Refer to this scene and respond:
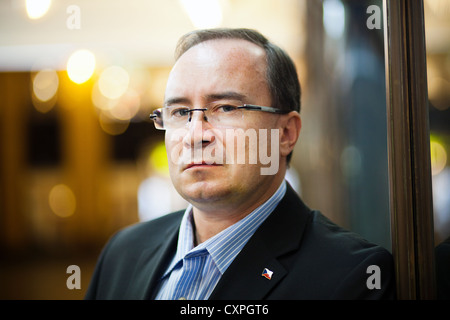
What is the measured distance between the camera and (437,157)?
121 cm

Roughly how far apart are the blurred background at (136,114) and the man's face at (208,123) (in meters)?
0.13

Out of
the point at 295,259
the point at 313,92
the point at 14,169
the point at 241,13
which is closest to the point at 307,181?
the point at 313,92

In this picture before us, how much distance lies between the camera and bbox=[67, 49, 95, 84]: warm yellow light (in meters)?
1.51

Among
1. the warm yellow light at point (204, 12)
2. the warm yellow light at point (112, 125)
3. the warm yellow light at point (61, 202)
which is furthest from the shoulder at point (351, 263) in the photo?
the warm yellow light at point (61, 202)

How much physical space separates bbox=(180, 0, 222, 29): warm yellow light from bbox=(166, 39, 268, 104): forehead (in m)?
0.11

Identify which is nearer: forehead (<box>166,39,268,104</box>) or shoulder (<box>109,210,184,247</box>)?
forehead (<box>166,39,268,104</box>)

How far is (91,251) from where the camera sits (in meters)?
1.67

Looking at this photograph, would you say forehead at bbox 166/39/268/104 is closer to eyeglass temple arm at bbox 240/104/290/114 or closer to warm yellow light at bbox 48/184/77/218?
eyeglass temple arm at bbox 240/104/290/114

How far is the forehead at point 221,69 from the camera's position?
3.67 feet

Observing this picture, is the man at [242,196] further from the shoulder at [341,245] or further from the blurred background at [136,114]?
the blurred background at [136,114]

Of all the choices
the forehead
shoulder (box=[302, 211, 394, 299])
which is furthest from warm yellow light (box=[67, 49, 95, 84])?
shoulder (box=[302, 211, 394, 299])

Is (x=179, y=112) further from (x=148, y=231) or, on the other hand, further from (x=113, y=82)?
(x=113, y=82)

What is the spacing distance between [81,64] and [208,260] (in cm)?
89

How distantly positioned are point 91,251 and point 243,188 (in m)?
0.83
